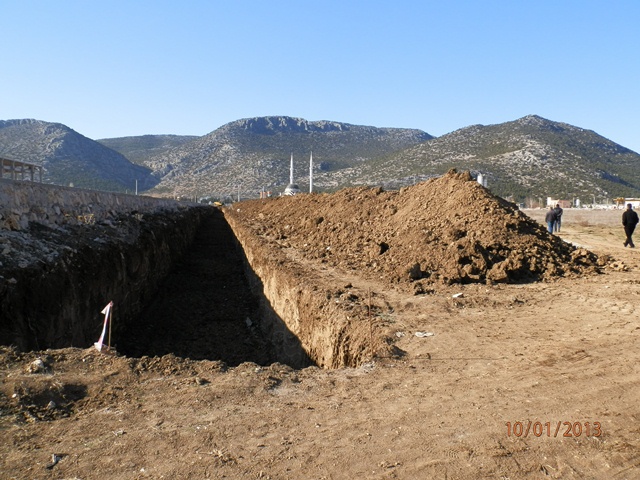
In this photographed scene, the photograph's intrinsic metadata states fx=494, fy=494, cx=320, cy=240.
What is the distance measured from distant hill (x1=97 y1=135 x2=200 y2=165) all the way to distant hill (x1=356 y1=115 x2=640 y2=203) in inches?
2016

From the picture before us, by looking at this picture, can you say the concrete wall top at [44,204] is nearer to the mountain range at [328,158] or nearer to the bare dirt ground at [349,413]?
the bare dirt ground at [349,413]

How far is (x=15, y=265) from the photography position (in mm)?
6027

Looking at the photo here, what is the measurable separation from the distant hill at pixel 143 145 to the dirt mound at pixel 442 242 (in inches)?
3501

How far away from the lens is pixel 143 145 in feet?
347

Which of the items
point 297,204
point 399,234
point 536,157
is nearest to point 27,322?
point 399,234

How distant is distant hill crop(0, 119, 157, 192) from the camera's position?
222 feet

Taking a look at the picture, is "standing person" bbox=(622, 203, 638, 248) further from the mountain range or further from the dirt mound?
the mountain range

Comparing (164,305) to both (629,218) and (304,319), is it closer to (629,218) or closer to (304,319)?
(304,319)

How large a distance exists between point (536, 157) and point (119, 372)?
5969 centimetres

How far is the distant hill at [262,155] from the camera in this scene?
7769cm

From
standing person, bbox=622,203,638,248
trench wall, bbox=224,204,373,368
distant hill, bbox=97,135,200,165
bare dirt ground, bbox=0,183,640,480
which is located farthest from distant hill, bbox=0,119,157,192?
bare dirt ground, bbox=0,183,640,480
